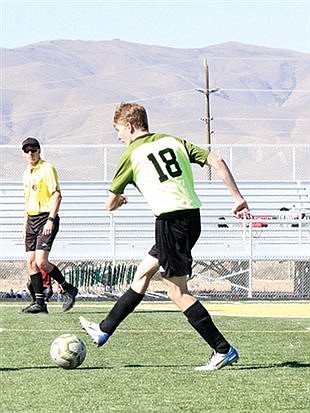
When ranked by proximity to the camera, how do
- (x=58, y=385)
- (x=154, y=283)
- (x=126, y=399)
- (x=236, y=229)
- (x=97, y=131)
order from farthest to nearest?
(x=97, y=131)
(x=154, y=283)
(x=236, y=229)
(x=58, y=385)
(x=126, y=399)

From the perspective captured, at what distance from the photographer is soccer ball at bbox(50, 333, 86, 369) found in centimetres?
987

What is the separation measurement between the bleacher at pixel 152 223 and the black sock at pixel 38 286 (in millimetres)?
8574

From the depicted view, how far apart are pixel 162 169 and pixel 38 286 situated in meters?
6.33

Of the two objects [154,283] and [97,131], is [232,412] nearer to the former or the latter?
[154,283]

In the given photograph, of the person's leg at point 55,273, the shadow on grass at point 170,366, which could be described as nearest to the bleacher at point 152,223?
the person's leg at point 55,273

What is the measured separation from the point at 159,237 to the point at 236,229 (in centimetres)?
1628

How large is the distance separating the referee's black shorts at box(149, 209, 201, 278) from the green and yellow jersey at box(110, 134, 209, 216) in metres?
0.06

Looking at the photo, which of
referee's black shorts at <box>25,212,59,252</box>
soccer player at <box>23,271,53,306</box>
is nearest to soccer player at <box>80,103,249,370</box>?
referee's black shorts at <box>25,212,59,252</box>

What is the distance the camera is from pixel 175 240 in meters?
9.80

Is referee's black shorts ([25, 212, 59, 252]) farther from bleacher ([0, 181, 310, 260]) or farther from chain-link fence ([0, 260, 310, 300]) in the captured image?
bleacher ([0, 181, 310, 260])

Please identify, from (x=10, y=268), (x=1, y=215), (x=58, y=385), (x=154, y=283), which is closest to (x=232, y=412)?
(x=58, y=385)

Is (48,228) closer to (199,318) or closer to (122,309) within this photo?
(122,309)

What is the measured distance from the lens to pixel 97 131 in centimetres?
19400

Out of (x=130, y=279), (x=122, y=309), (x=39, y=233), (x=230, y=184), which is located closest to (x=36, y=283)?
(x=39, y=233)
